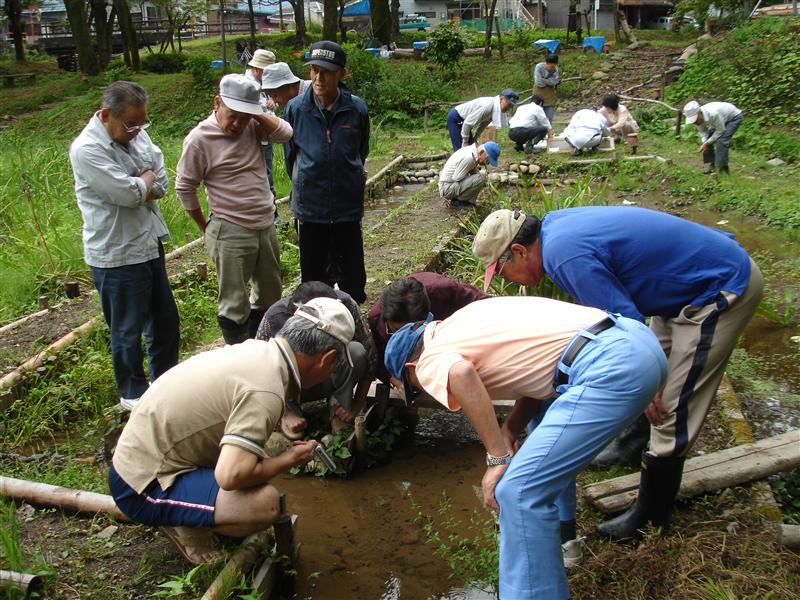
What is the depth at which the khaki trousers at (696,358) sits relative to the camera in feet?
10.0

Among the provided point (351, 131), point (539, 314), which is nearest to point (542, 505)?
point (539, 314)

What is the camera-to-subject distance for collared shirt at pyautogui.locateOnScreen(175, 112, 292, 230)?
4.63 metres

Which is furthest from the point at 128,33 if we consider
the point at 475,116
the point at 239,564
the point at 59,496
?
the point at 239,564

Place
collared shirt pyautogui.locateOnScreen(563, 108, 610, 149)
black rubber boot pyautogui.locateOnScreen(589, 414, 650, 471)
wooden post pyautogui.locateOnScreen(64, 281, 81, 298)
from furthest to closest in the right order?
collared shirt pyautogui.locateOnScreen(563, 108, 610, 149) < wooden post pyautogui.locateOnScreen(64, 281, 81, 298) < black rubber boot pyautogui.locateOnScreen(589, 414, 650, 471)

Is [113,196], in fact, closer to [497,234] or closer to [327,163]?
[327,163]

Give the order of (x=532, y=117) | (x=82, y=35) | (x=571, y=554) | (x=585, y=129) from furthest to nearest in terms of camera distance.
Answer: (x=82, y=35) < (x=532, y=117) < (x=585, y=129) < (x=571, y=554)

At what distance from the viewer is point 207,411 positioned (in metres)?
2.85

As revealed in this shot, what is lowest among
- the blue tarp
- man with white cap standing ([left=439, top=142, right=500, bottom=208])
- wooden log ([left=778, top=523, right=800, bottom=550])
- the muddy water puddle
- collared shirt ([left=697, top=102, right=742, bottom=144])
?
the muddy water puddle

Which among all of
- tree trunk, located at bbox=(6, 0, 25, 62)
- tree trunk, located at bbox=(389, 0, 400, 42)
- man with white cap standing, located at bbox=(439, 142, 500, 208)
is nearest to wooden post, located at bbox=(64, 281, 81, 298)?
man with white cap standing, located at bbox=(439, 142, 500, 208)

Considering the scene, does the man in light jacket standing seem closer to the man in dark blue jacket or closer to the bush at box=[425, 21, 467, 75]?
the man in dark blue jacket

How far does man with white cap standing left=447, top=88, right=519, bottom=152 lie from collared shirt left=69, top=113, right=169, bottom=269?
269 inches

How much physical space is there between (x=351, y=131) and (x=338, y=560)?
9.57ft

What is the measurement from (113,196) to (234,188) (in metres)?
0.81

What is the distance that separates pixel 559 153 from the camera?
1276cm
